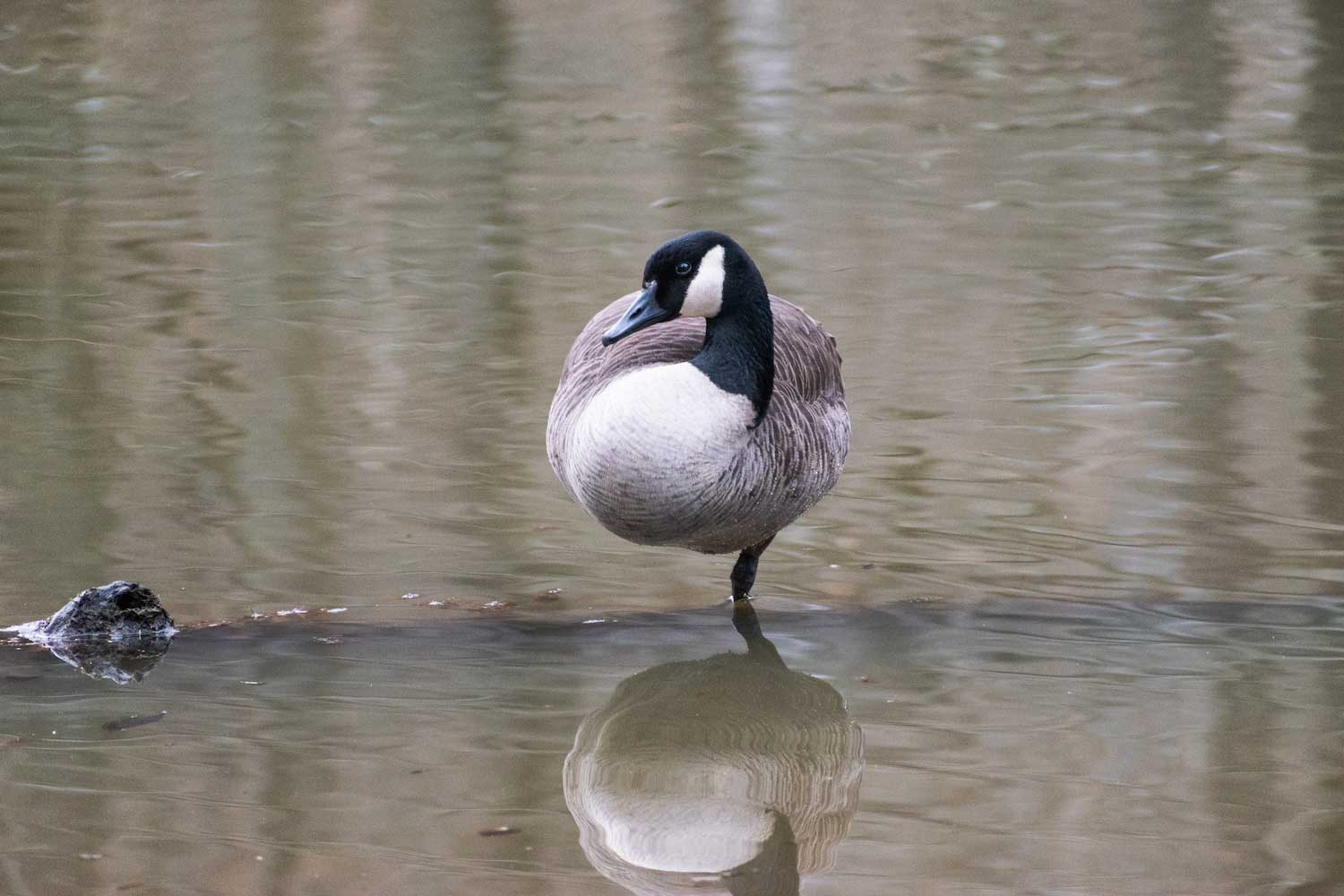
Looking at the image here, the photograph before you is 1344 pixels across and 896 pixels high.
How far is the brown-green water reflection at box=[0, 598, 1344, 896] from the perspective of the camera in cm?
389

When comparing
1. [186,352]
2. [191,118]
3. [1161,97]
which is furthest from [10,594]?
[1161,97]

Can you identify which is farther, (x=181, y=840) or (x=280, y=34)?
(x=280, y=34)

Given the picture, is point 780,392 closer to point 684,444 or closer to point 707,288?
point 707,288

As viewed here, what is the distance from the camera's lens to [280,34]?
723 inches

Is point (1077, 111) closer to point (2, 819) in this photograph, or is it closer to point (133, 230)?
point (133, 230)

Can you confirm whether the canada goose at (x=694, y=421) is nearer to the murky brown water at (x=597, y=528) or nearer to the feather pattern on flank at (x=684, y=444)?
the feather pattern on flank at (x=684, y=444)

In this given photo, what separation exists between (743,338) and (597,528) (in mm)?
1451

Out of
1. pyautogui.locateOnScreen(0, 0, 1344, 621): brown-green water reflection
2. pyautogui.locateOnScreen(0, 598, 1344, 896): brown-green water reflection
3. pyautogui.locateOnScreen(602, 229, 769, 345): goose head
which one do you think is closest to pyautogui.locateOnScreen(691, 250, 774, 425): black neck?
pyautogui.locateOnScreen(602, 229, 769, 345): goose head

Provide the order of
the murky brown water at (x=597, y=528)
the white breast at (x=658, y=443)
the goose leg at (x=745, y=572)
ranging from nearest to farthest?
the murky brown water at (x=597, y=528) < the white breast at (x=658, y=443) < the goose leg at (x=745, y=572)

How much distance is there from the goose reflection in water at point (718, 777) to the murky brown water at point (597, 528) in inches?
3.2

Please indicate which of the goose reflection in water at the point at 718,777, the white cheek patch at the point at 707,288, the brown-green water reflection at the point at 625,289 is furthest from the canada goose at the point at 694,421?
the brown-green water reflection at the point at 625,289

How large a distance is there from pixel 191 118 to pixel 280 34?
4743mm

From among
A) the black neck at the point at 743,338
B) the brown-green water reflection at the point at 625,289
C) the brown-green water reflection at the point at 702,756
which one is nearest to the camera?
the brown-green water reflection at the point at 702,756

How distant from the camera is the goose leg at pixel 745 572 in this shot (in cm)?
547
